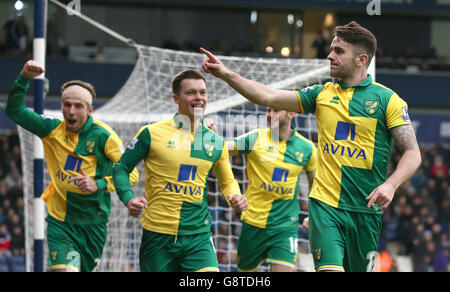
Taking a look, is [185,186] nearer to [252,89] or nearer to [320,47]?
[252,89]

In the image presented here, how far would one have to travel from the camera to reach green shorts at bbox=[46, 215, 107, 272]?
21.7 feet

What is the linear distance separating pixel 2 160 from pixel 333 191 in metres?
14.8

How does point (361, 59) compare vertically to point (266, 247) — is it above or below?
above

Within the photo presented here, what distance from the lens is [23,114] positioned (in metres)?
6.70

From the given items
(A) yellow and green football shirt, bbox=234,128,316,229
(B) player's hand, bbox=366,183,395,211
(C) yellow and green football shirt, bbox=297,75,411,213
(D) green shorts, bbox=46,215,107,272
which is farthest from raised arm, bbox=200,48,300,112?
(D) green shorts, bbox=46,215,107,272

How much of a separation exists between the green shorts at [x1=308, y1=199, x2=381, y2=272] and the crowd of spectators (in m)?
10.2

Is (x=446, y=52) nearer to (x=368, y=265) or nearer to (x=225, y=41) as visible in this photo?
(x=225, y=41)

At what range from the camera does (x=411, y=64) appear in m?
23.5

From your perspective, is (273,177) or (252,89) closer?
(252,89)

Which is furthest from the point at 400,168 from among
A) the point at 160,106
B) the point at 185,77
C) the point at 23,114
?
the point at 160,106

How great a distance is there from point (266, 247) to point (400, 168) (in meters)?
3.15

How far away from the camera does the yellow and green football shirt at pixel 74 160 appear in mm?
6750

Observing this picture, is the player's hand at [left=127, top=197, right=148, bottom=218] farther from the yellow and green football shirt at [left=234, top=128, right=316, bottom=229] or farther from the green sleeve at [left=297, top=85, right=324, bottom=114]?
the yellow and green football shirt at [left=234, top=128, right=316, bottom=229]

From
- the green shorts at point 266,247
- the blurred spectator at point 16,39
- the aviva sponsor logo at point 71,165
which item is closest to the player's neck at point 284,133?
the green shorts at point 266,247
